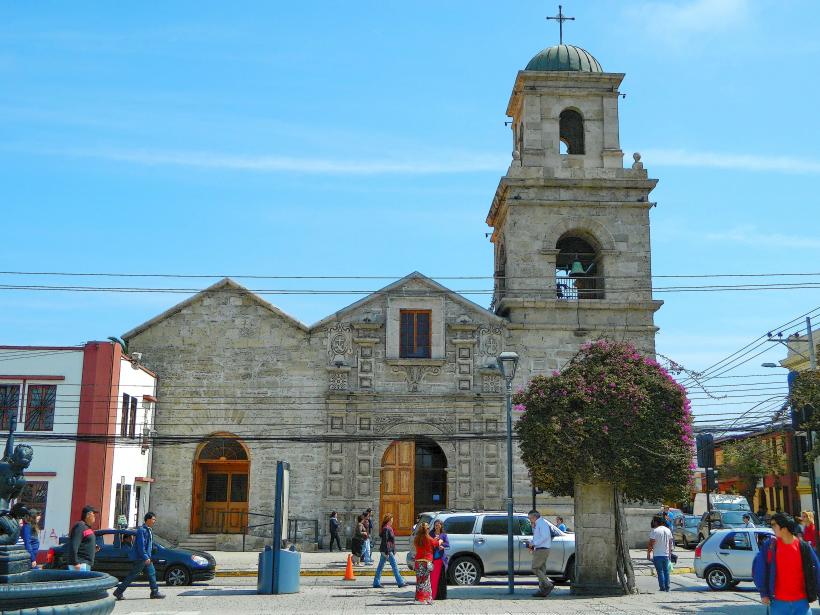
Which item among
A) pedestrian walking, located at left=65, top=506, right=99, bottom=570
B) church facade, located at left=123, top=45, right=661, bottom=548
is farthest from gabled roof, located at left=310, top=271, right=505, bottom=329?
pedestrian walking, located at left=65, top=506, right=99, bottom=570

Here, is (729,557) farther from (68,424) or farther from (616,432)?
(68,424)

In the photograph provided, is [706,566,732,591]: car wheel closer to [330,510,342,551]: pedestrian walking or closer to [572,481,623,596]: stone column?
[572,481,623,596]: stone column

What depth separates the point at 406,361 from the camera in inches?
1283

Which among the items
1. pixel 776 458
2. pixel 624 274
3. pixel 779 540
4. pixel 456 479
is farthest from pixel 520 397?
pixel 776 458

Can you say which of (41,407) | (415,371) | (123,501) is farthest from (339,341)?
(41,407)

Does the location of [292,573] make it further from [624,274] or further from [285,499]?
[624,274]

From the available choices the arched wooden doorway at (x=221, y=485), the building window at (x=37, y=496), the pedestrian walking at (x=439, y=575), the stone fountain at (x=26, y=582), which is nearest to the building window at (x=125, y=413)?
the building window at (x=37, y=496)

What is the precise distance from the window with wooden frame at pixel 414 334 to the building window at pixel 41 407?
11.7 m

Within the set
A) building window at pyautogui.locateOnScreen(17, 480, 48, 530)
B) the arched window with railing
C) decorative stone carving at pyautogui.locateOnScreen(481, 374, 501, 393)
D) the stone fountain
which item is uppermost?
the arched window with railing

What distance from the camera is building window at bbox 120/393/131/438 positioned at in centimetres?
2902

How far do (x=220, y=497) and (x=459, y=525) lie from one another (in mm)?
13785

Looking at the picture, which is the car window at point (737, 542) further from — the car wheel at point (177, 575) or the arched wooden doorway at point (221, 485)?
the arched wooden doorway at point (221, 485)

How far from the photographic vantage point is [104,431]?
2781cm

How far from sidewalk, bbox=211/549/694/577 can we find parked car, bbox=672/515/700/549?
6721 millimetres
